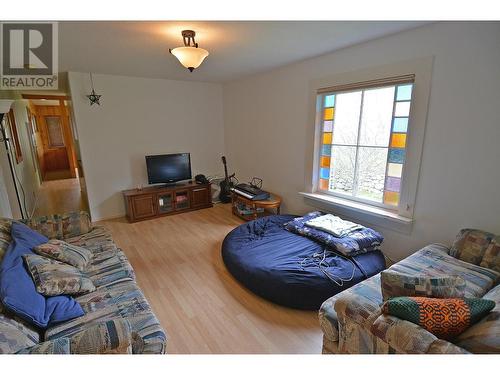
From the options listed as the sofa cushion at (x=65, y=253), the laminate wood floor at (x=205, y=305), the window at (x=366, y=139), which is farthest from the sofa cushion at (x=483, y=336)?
the sofa cushion at (x=65, y=253)

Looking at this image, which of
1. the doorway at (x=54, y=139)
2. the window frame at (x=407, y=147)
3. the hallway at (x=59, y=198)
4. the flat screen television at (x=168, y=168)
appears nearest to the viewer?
the window frame at (x=407, y=147)

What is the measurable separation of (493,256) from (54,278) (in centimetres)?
305

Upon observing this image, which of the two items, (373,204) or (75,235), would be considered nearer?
(75,235)

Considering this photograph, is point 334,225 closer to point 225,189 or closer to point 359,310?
point 359,310

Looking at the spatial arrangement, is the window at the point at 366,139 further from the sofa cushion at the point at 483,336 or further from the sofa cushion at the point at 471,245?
the sofa cushion at the point at 483,336

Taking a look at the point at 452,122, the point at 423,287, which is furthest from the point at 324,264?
the point at 452,122

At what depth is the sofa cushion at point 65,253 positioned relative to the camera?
1.83 metres

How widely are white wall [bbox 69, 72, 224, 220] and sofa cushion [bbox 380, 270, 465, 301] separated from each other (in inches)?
162

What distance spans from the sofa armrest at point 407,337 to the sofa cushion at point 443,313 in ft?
0.13

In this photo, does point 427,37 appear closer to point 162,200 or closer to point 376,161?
point 376,161

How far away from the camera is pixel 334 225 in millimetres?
2754
